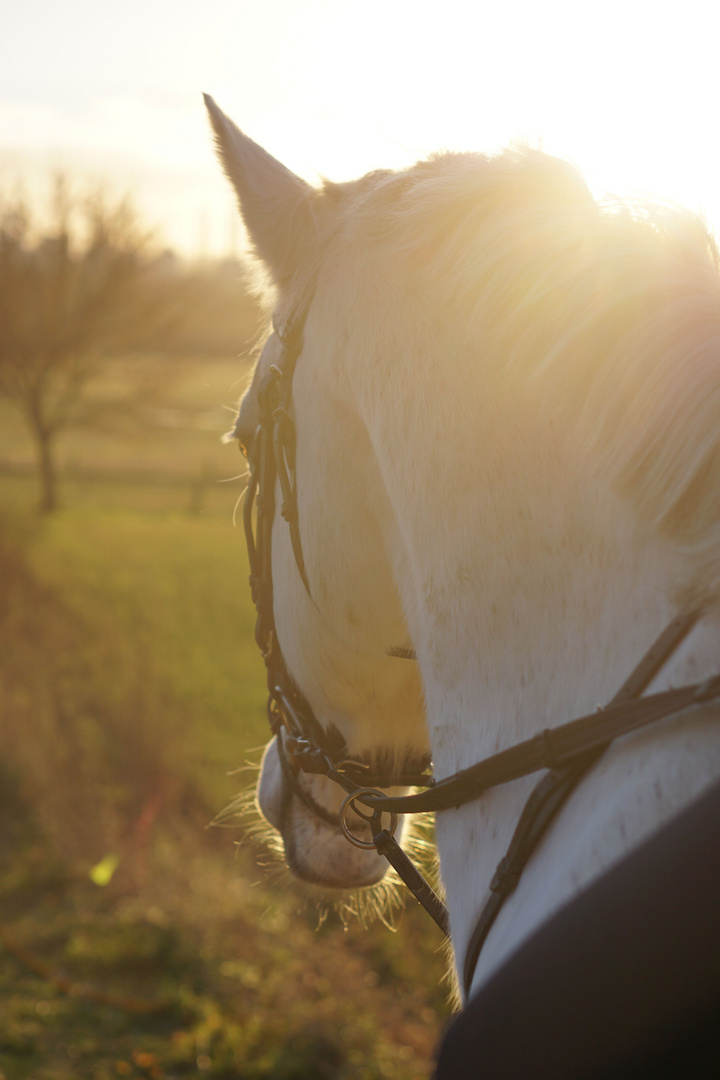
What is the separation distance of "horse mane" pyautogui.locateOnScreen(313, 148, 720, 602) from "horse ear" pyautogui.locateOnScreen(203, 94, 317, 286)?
16cm

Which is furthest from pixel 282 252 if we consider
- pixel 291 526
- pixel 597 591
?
pixel 597 591

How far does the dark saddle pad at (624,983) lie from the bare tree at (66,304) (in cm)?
2430

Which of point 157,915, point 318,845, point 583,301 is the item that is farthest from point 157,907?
point 583,301

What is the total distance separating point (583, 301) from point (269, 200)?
0.70m

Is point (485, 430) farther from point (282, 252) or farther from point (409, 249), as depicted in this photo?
point (282, 252)

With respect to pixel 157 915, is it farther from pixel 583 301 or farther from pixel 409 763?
pixel 583 301

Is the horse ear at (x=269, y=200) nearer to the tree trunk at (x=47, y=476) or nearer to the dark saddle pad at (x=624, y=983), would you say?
the dark saddle pad at (x=624, y=983)

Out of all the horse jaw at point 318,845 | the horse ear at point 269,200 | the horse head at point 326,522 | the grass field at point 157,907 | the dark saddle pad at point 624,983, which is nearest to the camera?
the dark saddle pad at point 624,983

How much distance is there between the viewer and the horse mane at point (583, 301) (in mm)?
848

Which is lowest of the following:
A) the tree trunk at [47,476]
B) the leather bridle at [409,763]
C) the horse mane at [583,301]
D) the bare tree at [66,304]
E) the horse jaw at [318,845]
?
the tree trunk at [47,476]

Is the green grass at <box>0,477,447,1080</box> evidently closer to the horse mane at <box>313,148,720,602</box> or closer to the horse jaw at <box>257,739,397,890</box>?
the horse jaw at <box>257,739,397,890</box>

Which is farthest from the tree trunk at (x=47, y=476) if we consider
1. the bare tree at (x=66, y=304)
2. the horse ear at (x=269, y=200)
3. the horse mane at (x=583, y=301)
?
the horse mane at (x=583, y=301)

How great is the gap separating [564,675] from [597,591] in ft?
0.37

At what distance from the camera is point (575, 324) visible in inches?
37.8
